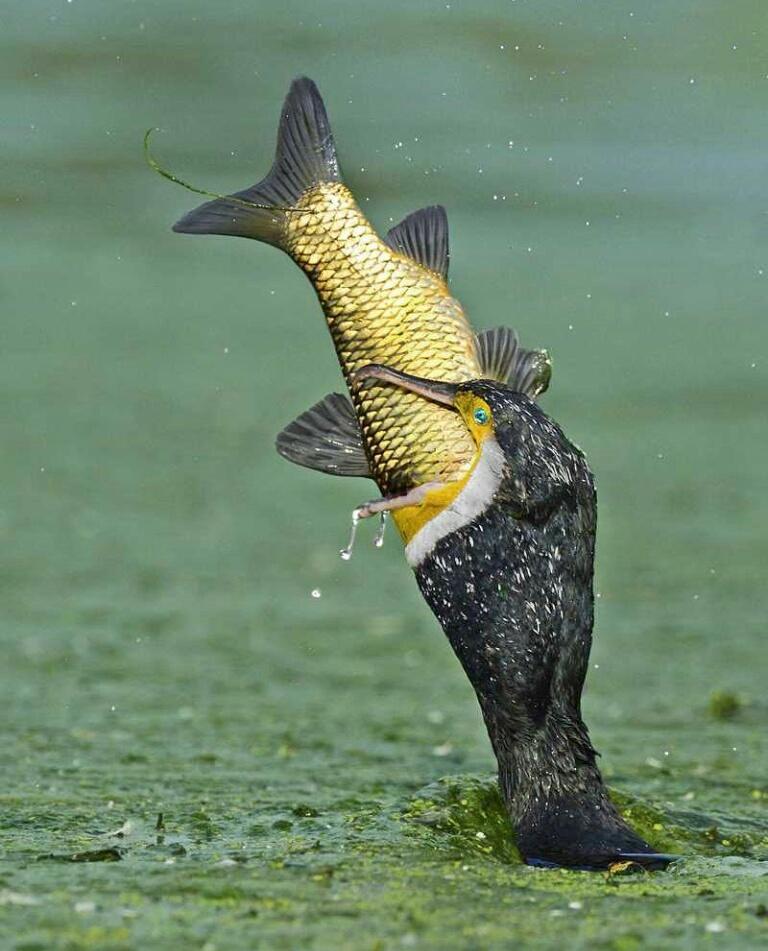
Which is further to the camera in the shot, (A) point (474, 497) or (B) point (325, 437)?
(B) point (325, 437)

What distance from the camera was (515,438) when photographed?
3820 millimetres

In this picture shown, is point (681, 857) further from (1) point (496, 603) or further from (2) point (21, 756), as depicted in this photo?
(2) point (21, 756)

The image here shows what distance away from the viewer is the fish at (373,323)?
392 centimetres

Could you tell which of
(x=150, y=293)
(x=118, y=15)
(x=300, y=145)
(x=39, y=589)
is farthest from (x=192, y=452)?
(x=118, y=15)

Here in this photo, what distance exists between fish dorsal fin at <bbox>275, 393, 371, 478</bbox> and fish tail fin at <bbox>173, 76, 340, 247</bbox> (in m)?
0.36

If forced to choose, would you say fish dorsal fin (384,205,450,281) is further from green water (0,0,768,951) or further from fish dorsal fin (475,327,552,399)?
green water (0,0,768,951)

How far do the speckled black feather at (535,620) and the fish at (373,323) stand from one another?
11 centimetres

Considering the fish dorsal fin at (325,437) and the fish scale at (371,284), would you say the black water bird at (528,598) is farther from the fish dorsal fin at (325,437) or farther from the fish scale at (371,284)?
the fish dorsal fin at (325,437)

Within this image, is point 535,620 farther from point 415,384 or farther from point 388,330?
point 388,330

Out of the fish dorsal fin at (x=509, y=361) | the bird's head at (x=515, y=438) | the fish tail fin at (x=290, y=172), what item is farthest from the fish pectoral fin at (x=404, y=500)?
the fish tail fin at (x=290, y=172)

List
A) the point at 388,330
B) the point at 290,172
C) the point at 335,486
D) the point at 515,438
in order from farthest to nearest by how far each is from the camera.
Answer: the point at 335,486
the point at 290,172
the point at 388,330
the point at 515,438

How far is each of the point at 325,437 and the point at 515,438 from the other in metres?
0.53

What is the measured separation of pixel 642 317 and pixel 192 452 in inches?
141

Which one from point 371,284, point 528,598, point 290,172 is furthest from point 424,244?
point 528,598
